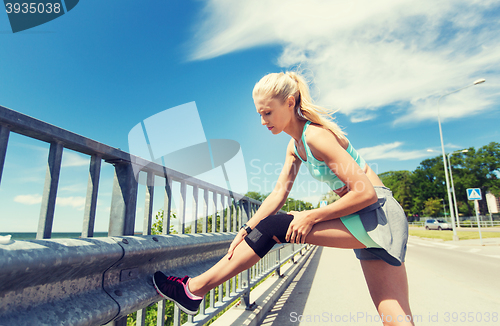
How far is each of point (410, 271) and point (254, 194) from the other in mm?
89053

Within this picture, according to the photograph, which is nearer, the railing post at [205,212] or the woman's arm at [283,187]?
the woman's arm at [283,187]

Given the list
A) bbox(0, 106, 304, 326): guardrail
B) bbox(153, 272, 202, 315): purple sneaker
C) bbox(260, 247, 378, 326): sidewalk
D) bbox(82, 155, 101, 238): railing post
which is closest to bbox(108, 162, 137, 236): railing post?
bbox(0, 106, 304, 326): guardrail

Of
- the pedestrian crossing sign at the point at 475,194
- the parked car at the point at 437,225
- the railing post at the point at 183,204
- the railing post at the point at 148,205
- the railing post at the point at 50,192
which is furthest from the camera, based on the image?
the parked car at the point at 437,225

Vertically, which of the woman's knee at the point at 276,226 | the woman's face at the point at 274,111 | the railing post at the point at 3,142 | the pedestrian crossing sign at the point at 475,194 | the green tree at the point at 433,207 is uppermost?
the green tree at the point at 433,207

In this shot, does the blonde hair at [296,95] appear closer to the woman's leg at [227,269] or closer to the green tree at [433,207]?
the woman's leg at [227,269]

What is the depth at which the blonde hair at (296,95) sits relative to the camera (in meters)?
1.72

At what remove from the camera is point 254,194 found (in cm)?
9556

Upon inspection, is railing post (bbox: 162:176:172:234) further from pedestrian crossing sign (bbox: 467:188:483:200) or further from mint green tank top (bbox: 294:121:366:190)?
pedestrian crossing sign (bbox: 467:188:483:200)

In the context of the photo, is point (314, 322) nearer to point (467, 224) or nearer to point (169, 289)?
point (169, 289)

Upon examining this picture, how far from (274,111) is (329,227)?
78cm

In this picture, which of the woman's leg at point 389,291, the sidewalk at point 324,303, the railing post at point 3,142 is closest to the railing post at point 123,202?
the railing post at point 3,142

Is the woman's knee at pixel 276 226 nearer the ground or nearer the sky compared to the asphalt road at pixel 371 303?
nearer the sky

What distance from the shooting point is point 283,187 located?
7.05ft

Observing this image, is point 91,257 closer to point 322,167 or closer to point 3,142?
point 3,142
